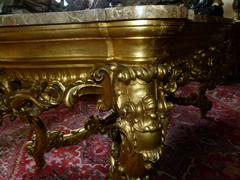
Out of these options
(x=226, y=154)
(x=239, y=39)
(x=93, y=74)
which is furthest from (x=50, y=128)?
(x=239, y=39)

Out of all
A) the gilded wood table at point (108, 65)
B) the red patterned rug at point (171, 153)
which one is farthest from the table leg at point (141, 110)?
the red patterned rug at point (171, 153)

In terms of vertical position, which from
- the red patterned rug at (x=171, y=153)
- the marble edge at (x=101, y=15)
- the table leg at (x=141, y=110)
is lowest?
the red patterned rug at (x=171, y=153)

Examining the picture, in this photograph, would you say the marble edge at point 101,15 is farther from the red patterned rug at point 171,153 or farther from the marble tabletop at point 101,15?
the red patterned rug at point 171,153

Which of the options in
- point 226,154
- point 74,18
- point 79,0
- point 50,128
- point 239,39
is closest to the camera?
point 74,18

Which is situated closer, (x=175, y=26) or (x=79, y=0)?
(x=175, y=26)

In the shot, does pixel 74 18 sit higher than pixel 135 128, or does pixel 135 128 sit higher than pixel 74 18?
pixel 74 18

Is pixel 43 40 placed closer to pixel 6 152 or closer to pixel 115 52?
pixel 115 52

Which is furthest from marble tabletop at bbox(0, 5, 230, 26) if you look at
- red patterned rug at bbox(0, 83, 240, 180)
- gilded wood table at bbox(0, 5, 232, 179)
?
red patterned rug at bbox(0, 83, 240, 180)

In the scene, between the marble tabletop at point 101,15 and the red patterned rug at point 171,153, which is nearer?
the marble tabletop at point 101,15

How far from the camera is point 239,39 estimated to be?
7.82 ft

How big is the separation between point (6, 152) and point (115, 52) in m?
1.13

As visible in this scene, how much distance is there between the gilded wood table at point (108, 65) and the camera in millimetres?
360

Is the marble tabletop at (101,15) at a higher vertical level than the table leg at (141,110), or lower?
higher

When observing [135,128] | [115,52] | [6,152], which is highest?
[115,52]
